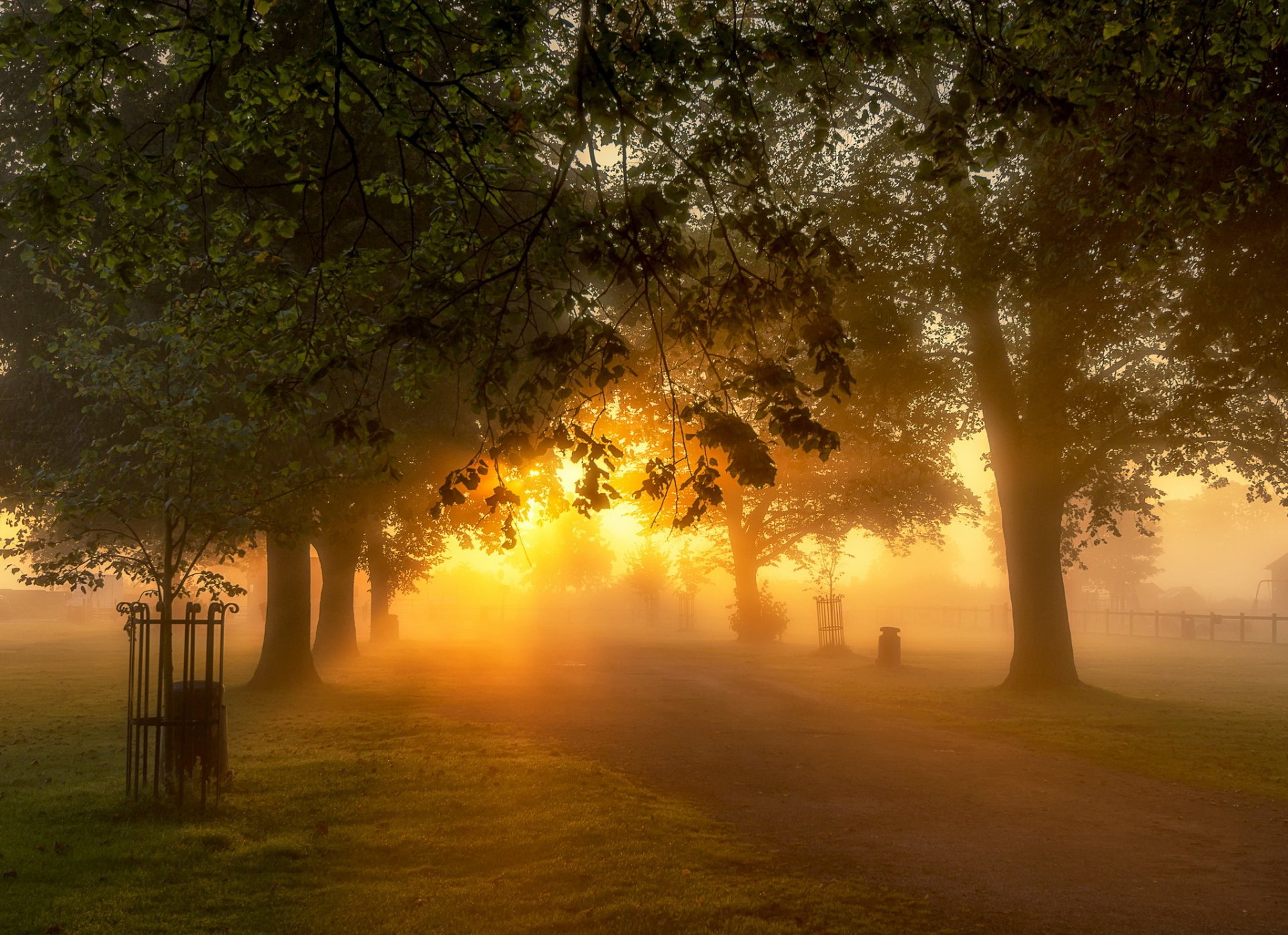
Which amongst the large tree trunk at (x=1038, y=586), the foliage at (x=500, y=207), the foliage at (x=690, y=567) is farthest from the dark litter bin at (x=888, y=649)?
the foliage at (x=690, y=567)

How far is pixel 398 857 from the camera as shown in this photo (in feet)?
26.6

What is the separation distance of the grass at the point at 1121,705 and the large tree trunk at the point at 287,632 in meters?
11.5

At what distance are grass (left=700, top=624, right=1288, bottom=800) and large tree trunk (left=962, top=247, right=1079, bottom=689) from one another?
0.89 metres

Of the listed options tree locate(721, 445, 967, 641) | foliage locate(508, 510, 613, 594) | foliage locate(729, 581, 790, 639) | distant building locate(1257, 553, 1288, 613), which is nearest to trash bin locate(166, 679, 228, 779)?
tree locate(721, 445, 967, 641)

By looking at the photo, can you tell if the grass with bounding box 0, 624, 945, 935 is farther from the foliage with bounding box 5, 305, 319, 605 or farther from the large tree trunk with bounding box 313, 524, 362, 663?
the large tree trunk with bounding box 313, 524, 362, 663

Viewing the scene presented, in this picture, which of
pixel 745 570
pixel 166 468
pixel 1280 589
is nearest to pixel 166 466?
pixel 166 468

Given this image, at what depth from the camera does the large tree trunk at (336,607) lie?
95.7ft

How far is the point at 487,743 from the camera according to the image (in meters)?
13.9

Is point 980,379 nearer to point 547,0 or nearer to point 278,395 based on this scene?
point 547,0

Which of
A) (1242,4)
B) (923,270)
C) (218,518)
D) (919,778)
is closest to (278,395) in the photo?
(218,518)

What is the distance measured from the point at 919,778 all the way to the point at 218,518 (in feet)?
27.6

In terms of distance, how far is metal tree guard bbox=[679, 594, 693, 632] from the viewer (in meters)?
61.3

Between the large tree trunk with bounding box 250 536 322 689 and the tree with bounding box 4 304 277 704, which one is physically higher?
the tree with bounding box 4 304 277 704

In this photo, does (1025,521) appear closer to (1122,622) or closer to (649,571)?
(649,571)
